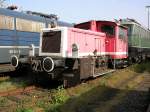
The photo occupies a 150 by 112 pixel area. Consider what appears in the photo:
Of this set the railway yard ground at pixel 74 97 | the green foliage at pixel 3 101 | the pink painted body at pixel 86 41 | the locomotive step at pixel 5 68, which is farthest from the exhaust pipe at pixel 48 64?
the locomotive step at pixel 5 68

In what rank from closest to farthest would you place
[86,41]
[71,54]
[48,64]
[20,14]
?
[48,64] → [71,54] → [86,41] → [20,14]

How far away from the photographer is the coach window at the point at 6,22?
43.6ft

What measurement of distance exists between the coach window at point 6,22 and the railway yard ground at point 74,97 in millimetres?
2703

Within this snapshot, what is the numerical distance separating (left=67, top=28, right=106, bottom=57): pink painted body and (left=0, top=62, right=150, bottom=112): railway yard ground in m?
1.34

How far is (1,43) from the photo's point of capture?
43.2 ft

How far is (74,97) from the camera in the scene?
9.26 m

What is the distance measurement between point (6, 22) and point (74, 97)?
6.02m

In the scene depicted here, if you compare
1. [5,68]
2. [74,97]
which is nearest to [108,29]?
[5,68]

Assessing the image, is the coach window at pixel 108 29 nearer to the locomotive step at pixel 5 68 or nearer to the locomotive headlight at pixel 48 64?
the locomotive step at pixel 5 68

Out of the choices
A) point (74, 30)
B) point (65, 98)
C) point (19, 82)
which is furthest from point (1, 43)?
point (65, 98)

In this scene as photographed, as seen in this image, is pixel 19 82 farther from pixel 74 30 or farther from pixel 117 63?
pixel 117 63

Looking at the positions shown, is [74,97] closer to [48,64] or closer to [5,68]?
[48,64]

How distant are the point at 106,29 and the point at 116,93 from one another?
502 cm

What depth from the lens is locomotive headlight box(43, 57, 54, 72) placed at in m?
10.2
